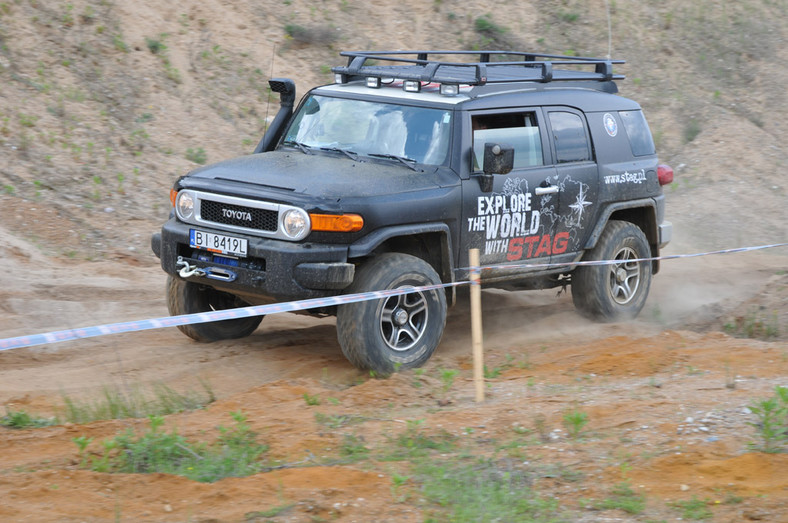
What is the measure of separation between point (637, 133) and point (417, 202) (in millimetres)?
3067

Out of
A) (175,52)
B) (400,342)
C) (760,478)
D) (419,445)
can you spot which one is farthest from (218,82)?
(760,478)

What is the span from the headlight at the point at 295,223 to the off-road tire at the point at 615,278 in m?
3.19

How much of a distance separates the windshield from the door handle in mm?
909

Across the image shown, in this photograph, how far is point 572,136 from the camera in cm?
872

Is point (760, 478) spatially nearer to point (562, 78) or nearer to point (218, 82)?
point (562, 78)

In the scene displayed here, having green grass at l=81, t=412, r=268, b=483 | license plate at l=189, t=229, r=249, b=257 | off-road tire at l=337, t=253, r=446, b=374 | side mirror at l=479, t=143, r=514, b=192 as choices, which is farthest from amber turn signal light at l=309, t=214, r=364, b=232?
green grass at l=81, t=412, r=268, b=483

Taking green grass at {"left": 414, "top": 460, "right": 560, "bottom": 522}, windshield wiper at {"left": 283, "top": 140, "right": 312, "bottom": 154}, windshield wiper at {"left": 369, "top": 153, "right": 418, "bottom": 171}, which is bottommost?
green grass at {"left": 414, "top": 460, "right": 560, "bottom": 522}

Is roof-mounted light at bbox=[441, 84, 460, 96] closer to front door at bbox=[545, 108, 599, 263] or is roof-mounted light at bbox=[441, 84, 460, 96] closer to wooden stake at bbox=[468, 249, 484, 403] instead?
front door at bbox=[545, 108, 599, 263]

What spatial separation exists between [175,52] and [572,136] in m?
8.26

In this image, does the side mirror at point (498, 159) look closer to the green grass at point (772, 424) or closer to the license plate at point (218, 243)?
the license plate at point (218, 243)

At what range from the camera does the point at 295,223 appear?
6.98 metres

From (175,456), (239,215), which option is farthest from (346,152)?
(175,456)

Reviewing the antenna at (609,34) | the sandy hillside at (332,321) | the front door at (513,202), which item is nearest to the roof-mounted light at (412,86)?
the front door at (513,202)

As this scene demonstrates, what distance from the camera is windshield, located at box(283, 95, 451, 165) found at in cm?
789
